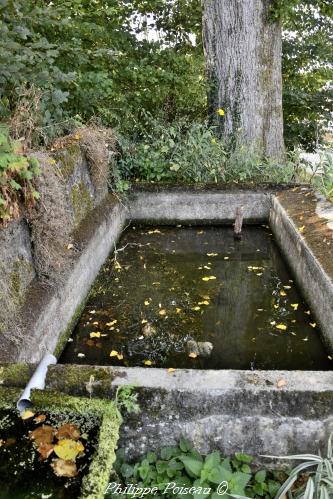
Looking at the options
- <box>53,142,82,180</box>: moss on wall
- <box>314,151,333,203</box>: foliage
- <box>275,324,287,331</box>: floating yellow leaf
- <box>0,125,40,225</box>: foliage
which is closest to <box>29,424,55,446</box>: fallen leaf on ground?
<box>0,125,40,225</box>: foliage

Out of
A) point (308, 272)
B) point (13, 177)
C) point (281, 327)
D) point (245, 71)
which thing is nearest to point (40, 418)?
point (13, 177)

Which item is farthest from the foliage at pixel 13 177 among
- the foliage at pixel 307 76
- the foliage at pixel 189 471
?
the foliage at pixel 307 76

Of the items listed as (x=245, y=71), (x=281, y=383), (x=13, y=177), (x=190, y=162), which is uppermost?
(x=245, y=71)

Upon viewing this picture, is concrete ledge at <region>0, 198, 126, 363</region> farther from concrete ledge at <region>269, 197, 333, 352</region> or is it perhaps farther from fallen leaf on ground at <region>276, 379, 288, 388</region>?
concrete ledge at <region>269, 197, 333, 352</region>

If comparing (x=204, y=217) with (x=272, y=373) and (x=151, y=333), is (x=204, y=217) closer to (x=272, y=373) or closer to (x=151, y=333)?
(x=151, y=333)

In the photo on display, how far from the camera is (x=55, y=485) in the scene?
1835 millimetres

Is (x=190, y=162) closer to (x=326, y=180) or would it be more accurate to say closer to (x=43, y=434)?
(x=326, y=180)

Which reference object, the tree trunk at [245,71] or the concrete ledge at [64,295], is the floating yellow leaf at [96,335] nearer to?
the concrete ledge at [64,295]

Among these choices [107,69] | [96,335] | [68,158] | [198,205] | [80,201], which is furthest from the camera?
[107,69]

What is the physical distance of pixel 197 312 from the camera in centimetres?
440

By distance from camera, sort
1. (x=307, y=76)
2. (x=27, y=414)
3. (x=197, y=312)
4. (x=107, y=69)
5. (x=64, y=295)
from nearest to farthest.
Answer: (x=27, y=414) → (x=64, y=295) → (x=197, y=312) → (x=107, y=69) → (x=307, y=76)

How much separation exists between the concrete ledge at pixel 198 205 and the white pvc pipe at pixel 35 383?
182 inches

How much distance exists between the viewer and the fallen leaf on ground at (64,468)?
6.18 feet

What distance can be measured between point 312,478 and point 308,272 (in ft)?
8.07
